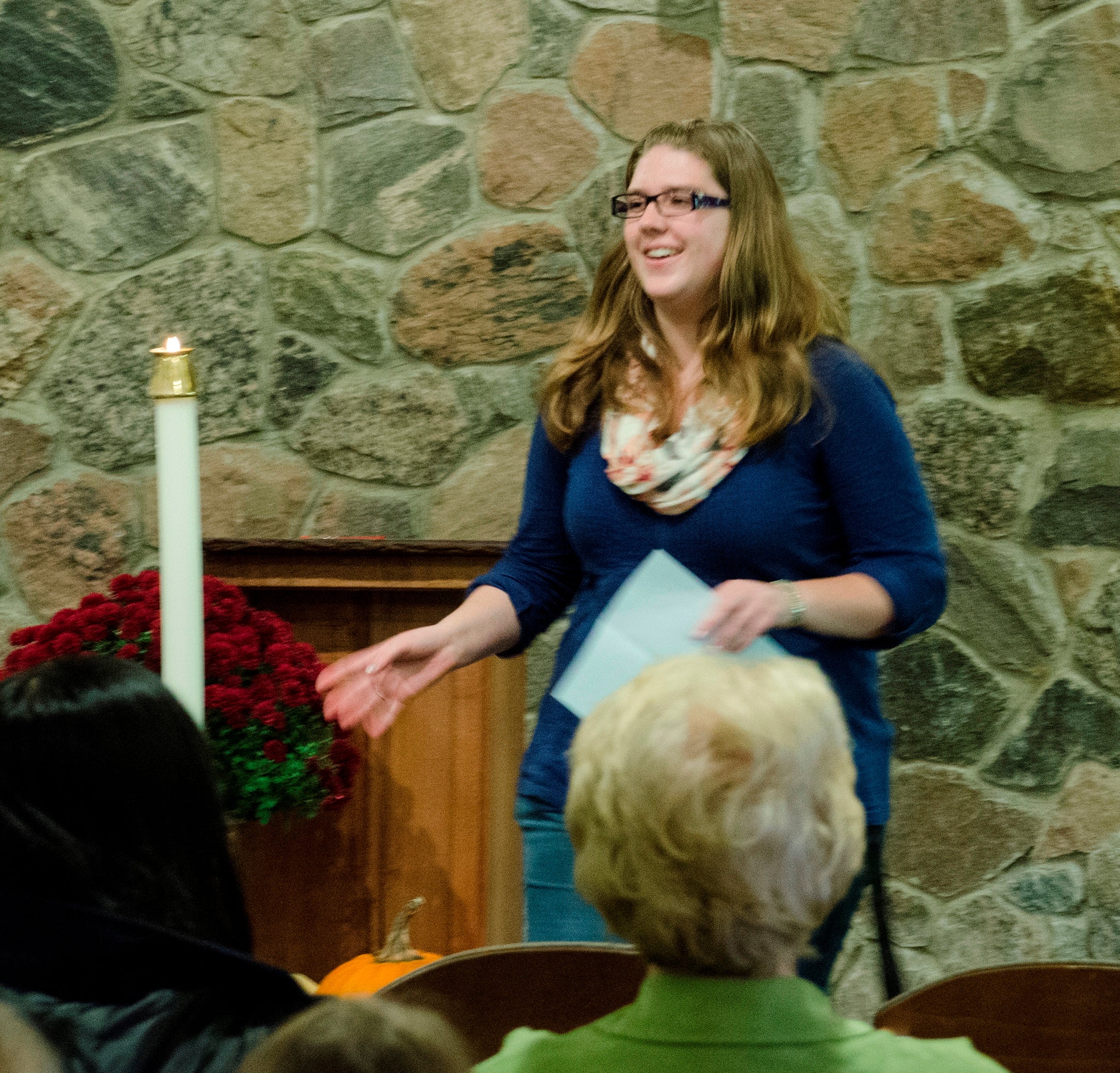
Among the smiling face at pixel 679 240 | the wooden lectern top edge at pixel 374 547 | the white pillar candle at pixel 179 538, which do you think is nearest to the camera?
the white pillar candle at pixel 179 538

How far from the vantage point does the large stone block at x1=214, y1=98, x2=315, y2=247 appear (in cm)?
265

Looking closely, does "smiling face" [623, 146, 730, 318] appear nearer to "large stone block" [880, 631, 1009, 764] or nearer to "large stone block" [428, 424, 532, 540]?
"large stone block" [428, 424, 532, 540]

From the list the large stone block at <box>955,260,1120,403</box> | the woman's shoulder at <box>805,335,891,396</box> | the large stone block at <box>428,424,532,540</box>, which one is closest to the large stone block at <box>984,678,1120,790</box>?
the large stone block at <box>955,260,1120,403</box>

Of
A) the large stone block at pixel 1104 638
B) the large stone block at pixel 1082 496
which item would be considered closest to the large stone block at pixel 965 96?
the large stone block at pixel 1082 496

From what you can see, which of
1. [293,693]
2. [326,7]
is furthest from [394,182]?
[293,693]

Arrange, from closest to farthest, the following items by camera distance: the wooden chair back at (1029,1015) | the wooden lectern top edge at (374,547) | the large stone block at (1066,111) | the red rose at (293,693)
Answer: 1. the wooden chair back at (1029,1015)
2. the red rose at (293,693)
3. the wooden lectern top edge at (374,547)
4. the large stone block at (1066,111)

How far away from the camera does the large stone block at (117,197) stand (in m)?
2.62

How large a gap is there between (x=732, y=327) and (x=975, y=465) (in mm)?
1187

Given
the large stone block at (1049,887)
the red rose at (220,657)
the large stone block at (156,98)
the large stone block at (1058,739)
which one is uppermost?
the large stone block at (156,98)

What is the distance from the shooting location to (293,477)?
8.71 feet

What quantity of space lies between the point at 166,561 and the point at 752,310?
27.3 inches

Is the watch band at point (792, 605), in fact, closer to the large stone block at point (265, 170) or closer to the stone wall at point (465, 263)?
the stone wall at point (465, 263)

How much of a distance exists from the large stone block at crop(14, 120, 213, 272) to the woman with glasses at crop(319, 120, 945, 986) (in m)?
1.35

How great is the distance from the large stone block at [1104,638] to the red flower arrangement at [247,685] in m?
1.36
